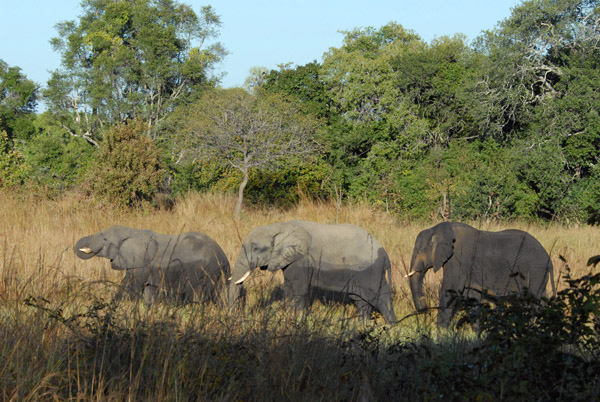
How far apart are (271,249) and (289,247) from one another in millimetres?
227

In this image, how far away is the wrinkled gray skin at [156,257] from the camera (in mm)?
6938

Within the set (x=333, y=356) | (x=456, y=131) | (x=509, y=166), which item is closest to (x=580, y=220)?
(x=509, y=166)

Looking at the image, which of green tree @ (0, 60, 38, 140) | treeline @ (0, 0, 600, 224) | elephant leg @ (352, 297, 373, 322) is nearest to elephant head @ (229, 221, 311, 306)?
elephant leg @ (352, 297, 373, 322)

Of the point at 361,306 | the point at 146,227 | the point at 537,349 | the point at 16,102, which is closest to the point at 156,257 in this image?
the point at 361,306

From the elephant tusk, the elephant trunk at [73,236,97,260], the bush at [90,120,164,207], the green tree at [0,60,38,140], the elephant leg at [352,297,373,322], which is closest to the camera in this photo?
the elephant leg at [352,297,373,322]

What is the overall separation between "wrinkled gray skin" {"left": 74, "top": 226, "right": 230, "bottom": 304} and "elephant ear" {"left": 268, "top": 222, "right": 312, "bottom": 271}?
0.59 meters

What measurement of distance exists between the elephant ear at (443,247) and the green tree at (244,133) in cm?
1135

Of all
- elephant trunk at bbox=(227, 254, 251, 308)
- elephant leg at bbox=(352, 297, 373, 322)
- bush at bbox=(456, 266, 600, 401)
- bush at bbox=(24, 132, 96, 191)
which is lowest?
bush at bbox=(24, 132, 96, 191)

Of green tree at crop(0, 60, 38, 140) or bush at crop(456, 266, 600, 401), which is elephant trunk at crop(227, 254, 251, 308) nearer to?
bush at crop(456, 266, 600, 401)

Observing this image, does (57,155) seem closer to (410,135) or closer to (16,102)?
(16,102)

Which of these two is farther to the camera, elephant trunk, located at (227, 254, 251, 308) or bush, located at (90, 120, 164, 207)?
bush, located at (90, 120, 164, 207)

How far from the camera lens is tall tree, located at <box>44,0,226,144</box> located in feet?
117

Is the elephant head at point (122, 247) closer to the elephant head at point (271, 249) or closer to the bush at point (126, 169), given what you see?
the elephant head at point (271, 249)

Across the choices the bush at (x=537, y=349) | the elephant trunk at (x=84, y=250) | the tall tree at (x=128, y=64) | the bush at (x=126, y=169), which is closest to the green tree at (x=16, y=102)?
the tall tree at (x=128, y=64)
